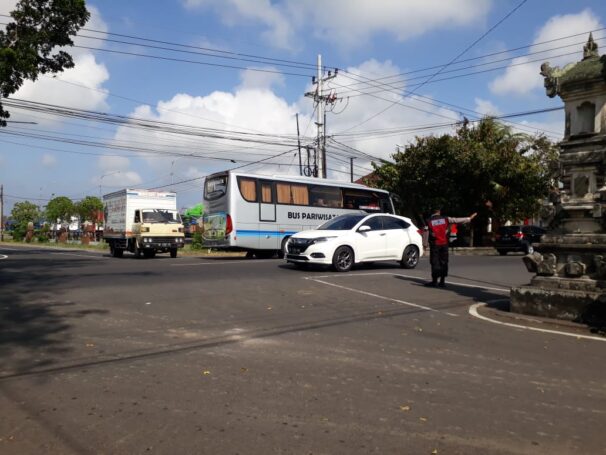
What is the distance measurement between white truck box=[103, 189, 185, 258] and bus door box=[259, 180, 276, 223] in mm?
4067

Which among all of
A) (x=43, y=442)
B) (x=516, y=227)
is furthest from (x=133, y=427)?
(x=516, y=227)

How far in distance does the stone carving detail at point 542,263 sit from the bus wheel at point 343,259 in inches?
232

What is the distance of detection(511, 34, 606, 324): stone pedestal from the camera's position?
26.0 feet

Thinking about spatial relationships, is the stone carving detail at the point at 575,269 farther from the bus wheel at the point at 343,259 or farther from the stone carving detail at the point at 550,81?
the bus wheel at the point at 343,259

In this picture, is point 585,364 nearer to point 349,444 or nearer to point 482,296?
point 349,444

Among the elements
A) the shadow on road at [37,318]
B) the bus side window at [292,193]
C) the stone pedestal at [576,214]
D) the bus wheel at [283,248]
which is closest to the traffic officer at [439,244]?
the stone pedestal at [576,214]

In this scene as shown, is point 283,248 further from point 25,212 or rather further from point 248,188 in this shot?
point 25,212

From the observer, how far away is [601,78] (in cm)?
816

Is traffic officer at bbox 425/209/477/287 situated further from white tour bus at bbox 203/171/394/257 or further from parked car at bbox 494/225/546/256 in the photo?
parked car at bbox 494/225/546/256

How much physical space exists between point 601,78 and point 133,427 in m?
8.17

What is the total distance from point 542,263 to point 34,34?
50.3 feet

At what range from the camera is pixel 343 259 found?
14.0m

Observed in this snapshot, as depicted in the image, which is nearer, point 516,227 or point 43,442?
point 43,442

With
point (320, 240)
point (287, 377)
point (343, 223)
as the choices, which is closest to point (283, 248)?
point (343, 223)
